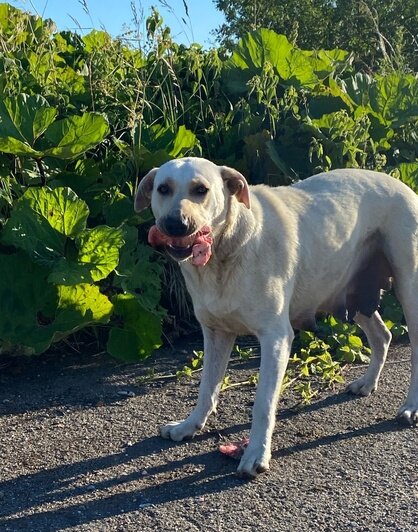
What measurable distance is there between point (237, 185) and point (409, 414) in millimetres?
1674

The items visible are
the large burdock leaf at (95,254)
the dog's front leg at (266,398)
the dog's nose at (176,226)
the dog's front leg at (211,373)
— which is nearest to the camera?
the dog's nose at (176,226)

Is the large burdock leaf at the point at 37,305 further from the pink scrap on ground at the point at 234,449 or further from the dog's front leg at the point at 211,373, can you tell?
the pink scrap on ground at the point at 234,449

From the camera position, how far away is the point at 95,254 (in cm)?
492

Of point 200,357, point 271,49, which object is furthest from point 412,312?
point 271,49

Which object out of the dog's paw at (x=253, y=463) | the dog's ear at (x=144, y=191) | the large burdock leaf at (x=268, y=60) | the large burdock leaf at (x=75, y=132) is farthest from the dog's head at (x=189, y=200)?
the large burdock leaf at (x=268, y=60)

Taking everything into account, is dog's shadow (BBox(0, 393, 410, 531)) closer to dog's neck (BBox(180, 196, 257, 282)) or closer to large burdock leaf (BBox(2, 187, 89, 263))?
dog's neck (BBox(180, 196, 257, 282))

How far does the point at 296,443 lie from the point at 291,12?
22539mm

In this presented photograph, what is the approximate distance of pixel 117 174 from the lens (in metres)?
5.64

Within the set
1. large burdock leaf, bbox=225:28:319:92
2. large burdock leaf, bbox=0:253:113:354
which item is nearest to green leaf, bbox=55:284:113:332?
large burdock leaf, bbox=0:253:113:354

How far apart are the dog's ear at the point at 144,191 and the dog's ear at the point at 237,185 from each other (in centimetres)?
40

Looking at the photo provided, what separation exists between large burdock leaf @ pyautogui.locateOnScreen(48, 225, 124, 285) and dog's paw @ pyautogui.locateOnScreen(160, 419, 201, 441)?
1.09m

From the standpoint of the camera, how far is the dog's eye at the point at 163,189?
3.85 metres

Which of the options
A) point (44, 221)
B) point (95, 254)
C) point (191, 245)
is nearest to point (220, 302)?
point (191, 245)

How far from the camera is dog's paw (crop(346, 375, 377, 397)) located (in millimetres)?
4934
